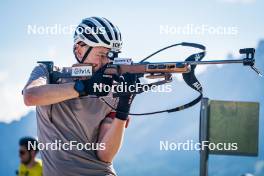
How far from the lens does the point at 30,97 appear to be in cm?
434

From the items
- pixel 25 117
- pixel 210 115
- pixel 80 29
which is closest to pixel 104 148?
pixel 80 29

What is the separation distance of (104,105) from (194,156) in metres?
48.2

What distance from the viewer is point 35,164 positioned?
30.2ft
